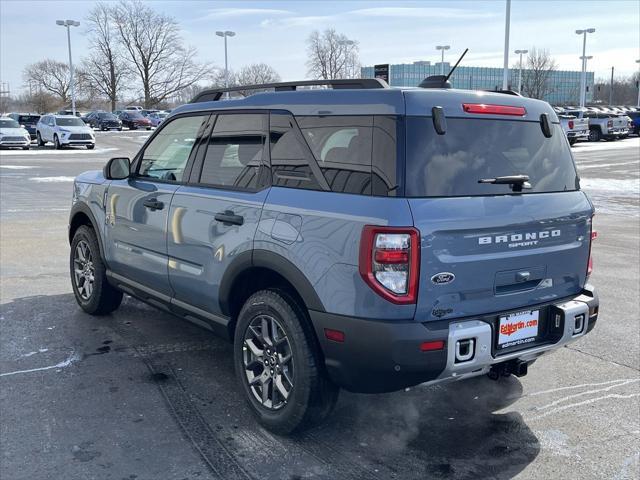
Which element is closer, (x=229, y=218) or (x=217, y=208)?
(x=229, y=218)

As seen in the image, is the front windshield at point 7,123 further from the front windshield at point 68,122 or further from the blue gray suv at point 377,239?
the blue gray suv at point 377,239

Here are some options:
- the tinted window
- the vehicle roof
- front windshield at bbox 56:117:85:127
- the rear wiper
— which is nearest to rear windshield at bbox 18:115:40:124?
front windshield at bbox 56:117:85:127

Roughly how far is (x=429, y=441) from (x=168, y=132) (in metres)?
2.96

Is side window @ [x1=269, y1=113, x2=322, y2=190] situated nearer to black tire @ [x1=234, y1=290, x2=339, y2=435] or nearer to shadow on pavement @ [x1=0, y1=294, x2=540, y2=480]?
black tire @ [x1=234, y1=290, x2=339, y2=435]

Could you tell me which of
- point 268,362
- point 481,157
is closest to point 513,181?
point 481,157

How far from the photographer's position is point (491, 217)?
3193mm

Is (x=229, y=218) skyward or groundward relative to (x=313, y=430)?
skyward

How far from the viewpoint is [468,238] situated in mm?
3104

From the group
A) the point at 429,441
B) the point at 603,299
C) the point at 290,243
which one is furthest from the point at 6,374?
the point at 603,299

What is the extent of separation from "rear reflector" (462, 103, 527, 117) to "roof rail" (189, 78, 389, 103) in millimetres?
455

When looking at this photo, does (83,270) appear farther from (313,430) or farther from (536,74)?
(536,74)

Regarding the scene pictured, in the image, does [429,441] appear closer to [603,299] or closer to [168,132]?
[168,132]

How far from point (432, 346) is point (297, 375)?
80 centimetres

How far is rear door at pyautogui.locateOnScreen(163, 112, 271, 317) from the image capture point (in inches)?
147
